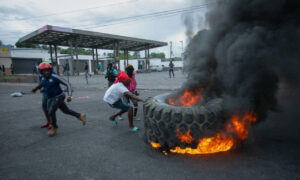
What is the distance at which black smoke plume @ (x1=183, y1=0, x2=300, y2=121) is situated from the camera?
2557 mm

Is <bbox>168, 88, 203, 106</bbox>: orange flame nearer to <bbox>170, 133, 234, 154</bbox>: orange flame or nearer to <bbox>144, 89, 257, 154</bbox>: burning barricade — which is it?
<bbox>144, 89, 257, 154</bbox>: burning barricade

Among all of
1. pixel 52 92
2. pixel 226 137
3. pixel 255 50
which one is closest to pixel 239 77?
pixel 255 50

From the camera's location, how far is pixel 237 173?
226 centimetres

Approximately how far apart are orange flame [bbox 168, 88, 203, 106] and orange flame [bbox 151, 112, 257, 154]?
2.57ft

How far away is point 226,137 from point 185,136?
0.62 metres

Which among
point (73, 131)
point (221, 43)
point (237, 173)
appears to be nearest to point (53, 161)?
point (73, 131)

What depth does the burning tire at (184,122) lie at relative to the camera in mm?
2668

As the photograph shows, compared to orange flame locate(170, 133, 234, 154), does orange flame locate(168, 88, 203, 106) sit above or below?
above

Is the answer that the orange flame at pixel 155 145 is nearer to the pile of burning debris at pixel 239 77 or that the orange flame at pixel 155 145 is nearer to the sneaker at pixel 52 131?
the pile of burning debris at pixel 239 77

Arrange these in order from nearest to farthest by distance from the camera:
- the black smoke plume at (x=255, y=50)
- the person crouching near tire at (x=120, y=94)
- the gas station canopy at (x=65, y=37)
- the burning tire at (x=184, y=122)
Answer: the black smoke plume at (x=255, y=50)
the burning tire at (x=184, y=122)
the person crouching near tire at (x=120, y=94)
the gas station canopy at (x=65, y=37)

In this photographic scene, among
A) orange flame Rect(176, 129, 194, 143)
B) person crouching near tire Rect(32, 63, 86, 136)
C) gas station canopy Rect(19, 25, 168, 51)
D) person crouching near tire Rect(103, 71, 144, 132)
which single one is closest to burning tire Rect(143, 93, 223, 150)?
orange flame Rect(176, 129, 194, 143)

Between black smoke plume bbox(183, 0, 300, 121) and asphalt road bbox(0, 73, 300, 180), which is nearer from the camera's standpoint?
asphalt road bbox(0, 73, 300, 180)

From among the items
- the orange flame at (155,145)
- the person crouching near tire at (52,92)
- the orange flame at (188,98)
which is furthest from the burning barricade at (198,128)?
the person crouching near tire at (52,92)

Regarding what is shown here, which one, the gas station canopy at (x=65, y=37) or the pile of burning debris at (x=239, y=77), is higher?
the gas station canopy at (x=65, y=37)
